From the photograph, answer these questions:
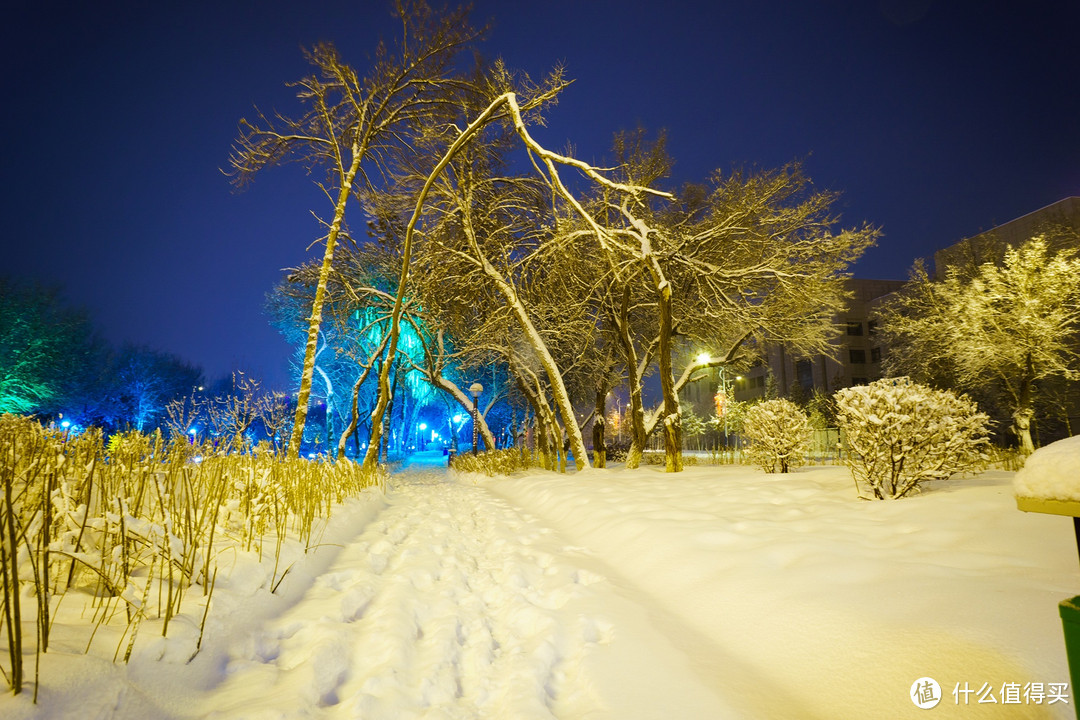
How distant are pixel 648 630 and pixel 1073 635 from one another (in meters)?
1.68

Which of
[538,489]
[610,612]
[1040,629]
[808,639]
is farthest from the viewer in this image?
[538,489]

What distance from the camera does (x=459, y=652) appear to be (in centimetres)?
230

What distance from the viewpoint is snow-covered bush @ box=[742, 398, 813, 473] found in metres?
8.17

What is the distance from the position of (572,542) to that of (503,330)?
8.25 m

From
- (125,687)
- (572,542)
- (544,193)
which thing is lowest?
(572,542)

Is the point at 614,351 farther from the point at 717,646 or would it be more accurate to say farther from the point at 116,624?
the point at 116,624

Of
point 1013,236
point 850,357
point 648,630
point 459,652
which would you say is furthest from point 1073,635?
point 850,357

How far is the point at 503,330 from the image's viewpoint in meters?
12.3

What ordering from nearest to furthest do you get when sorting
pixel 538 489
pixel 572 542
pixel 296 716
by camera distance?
pixel 296 716, pixel 572 542, pixel 538 489

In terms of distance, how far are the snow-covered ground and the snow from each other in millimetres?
714

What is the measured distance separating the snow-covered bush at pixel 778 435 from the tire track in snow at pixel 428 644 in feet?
19.5

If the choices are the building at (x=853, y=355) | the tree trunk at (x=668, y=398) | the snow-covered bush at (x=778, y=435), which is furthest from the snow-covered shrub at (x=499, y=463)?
the building at (x=853, y=355)

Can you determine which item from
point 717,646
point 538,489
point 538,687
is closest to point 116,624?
point 538,687

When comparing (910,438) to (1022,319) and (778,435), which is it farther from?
(1022,319)
